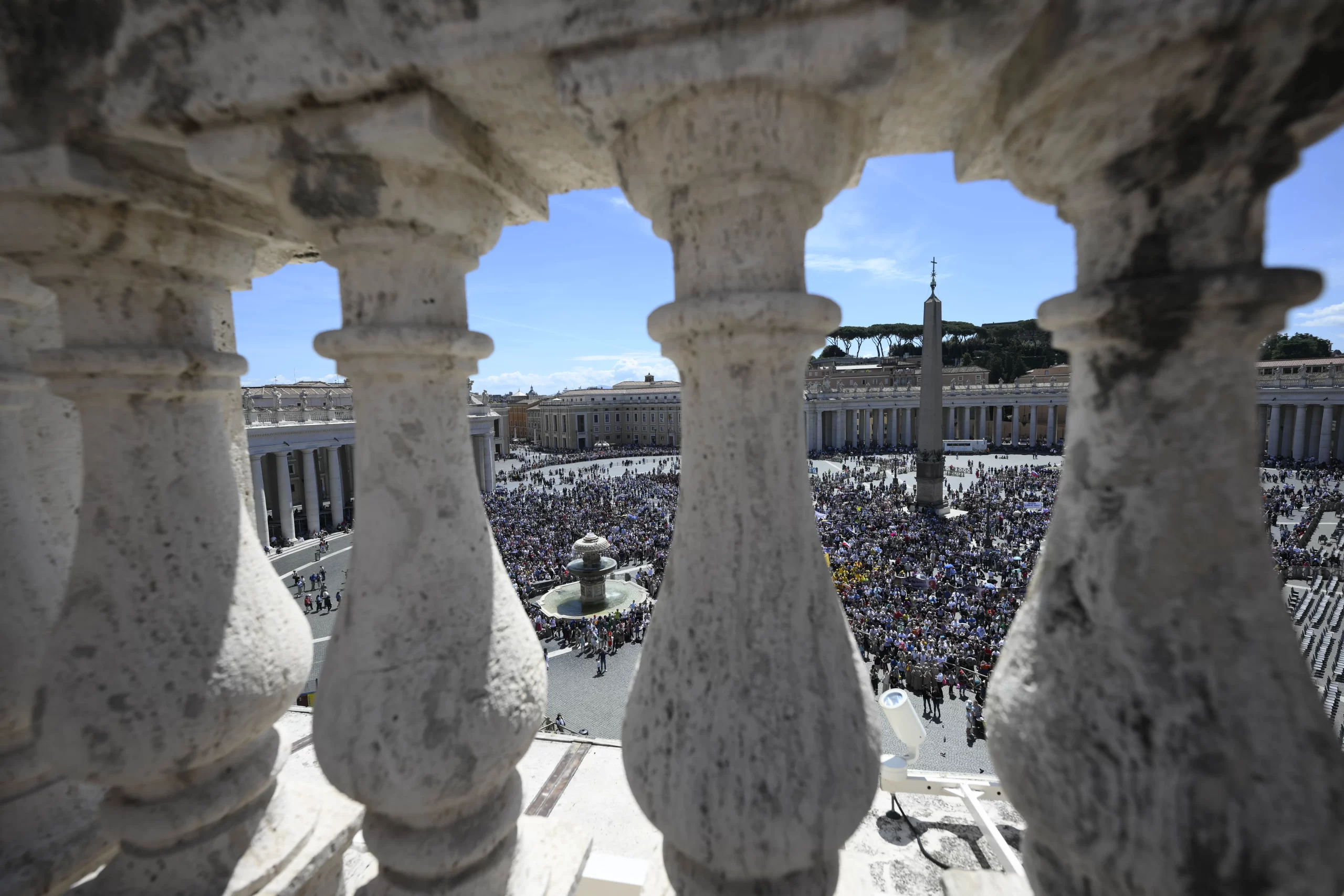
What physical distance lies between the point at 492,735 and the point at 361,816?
143 centimetres

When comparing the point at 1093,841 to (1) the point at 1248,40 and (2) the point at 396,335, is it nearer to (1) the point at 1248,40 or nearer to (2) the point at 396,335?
(1) the point at 1248,40

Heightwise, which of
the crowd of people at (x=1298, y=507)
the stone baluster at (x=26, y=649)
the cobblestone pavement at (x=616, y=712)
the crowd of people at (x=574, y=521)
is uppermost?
the stone baluster at (x=26, y=649)

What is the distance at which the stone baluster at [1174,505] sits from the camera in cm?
107

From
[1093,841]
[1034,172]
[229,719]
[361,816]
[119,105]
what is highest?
[119,105]

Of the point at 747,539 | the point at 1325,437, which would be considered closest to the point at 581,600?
the point at 747,539

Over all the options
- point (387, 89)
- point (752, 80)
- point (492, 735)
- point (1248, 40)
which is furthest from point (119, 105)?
point (1248, 40)

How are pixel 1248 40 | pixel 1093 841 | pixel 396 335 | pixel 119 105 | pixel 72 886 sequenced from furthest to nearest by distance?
pixel 72 886 → pixel 396 335 → pixel 119 105 → pixel 1093 841 → pixel 1248 40

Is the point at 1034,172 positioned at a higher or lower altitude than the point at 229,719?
higher

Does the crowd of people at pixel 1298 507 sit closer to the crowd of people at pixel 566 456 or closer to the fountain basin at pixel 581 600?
the fountain basin at pixel 581 600

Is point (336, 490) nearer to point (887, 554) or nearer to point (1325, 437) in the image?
point (887, 554)

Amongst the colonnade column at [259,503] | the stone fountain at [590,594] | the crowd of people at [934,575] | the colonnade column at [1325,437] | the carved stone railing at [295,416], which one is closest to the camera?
the crowd of people at [934,575]

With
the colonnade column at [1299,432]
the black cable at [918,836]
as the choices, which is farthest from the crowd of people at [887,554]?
the colonnade column at [1299,432]

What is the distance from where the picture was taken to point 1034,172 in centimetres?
135

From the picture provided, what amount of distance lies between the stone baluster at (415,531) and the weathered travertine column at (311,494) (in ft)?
109
